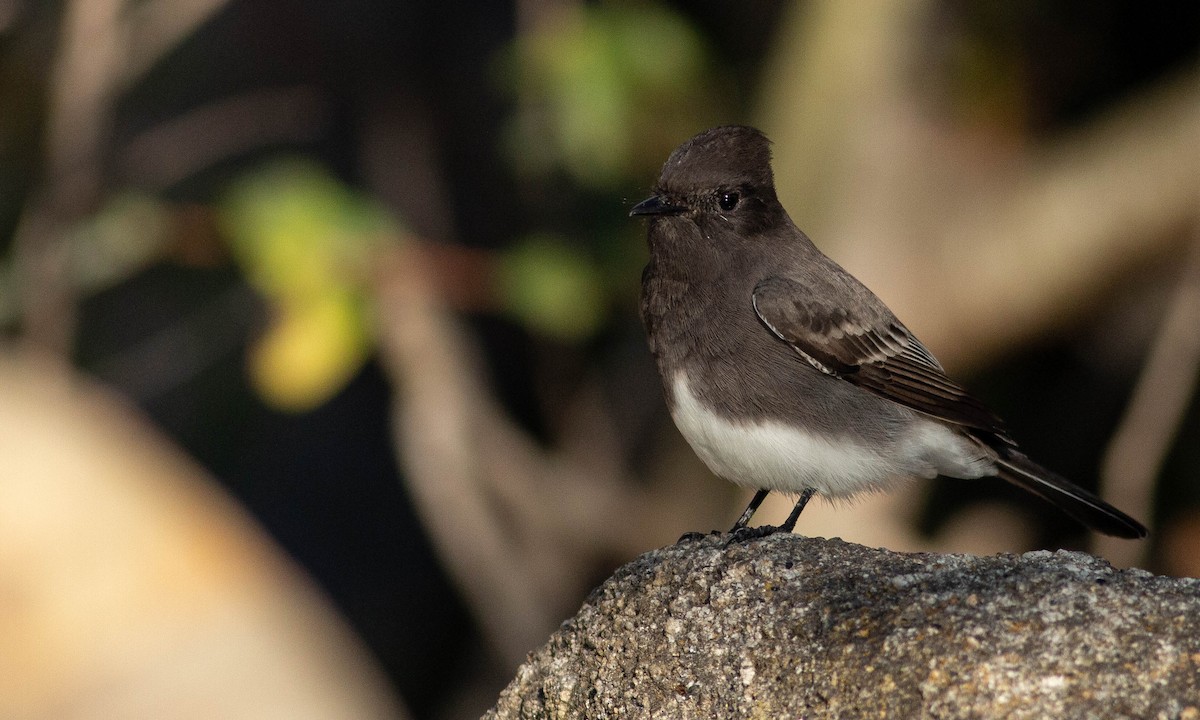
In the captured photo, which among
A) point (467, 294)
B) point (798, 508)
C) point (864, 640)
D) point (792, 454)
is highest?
point (467, 294)

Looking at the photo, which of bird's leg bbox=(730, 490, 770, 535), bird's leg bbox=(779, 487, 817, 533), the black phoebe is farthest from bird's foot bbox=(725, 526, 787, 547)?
the black phoebe

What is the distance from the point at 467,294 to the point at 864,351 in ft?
8.08

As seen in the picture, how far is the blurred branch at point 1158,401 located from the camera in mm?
5922

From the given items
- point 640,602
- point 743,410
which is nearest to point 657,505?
point 743,410

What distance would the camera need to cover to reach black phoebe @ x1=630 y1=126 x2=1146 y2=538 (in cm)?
395

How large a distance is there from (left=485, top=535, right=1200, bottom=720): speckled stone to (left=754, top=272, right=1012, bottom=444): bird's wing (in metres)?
1.07

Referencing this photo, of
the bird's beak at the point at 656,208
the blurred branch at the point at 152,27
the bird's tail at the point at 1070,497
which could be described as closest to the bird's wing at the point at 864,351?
the bird's tail at the point at 1070,497

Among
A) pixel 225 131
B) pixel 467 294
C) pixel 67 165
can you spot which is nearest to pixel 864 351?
pixel 467 294

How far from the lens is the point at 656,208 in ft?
13.5

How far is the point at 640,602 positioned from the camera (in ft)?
9.63

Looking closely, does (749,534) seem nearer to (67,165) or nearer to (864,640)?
(864,640)

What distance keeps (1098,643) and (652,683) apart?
0.87m

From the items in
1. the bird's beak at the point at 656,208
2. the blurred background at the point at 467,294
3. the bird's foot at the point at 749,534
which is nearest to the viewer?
the bird's foot at the point at 749,534

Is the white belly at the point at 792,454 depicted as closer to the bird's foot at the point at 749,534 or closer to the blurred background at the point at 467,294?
the bird's foot at the point at 749,534
